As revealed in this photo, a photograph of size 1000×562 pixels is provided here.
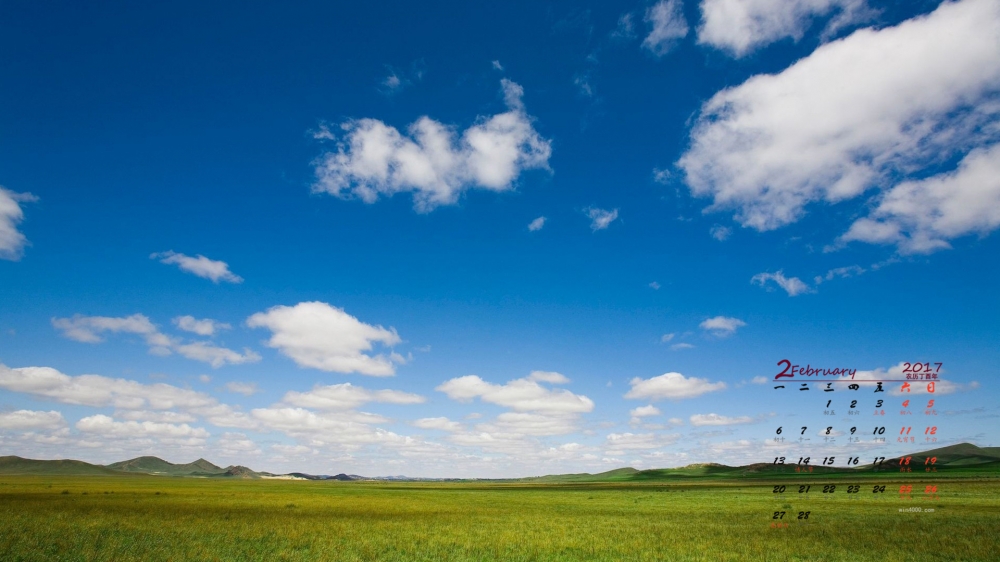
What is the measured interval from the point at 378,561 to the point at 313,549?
15.1 ft

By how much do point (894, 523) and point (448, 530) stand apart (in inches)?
1177

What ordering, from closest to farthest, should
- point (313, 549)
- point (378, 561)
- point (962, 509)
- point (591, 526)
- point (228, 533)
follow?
point (378, 561) < point (313, 549) < point (228, 533) < point (591, 526) < point (962, 509)

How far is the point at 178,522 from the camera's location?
31922mm

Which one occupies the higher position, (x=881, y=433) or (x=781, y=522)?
(x=881, y=433)

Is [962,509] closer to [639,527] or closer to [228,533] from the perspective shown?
[639,527]

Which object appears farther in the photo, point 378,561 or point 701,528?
point 701,528

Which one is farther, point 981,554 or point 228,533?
point 228,533

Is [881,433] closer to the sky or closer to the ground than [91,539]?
closer to the sky

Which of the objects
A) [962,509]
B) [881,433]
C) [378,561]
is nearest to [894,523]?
[881,433]

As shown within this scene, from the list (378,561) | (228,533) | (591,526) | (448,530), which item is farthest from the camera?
(591,526)

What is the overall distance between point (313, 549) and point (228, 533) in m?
7.97

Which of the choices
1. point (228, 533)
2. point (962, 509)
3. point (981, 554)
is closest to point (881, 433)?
point (981, 554)

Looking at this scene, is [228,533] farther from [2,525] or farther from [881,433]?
[881,433]

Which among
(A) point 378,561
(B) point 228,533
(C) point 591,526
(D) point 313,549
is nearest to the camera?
(A) point 378,561
